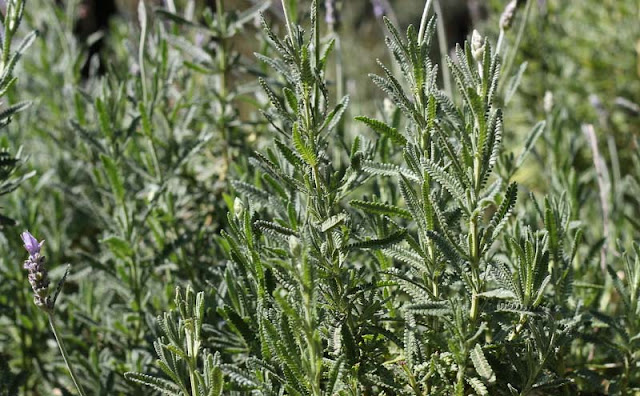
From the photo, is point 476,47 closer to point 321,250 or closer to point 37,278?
point 321,250

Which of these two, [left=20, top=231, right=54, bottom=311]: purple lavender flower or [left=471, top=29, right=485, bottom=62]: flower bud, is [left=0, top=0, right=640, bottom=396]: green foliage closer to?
[left=471, top=29, right=485, bottom=62]: flower bud

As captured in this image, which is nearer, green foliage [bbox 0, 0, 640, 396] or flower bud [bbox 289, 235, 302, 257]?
flower bud [bbox 289, 235, 302, 257]

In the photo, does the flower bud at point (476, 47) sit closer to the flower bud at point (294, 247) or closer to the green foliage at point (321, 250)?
the green foliage at point (321, 250)

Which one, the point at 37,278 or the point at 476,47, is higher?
the point at 476,47

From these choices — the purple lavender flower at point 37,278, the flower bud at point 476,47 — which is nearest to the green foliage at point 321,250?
the flower bud at point 476,47

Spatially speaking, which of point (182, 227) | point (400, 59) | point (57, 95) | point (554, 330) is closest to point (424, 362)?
point (554, 330)

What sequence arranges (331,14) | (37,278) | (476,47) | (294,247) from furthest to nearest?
(331,14) < (476,47) < (37,278) < (294,247)

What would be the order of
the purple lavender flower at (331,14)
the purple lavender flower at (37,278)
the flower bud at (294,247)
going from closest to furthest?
1. the flower bud at (294,247)
2. the purple lavender flower at (37,278)
3. the purple lavender flower at (331,14)

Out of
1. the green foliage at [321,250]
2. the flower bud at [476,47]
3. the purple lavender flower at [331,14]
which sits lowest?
the green foliage at [321,250]

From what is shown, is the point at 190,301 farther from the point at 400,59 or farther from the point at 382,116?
the point at 382,116

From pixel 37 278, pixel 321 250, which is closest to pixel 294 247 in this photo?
pixel 321 250

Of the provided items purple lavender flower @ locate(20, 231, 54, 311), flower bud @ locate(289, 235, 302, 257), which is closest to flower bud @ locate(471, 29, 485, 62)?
flower bud @ locate(289, 235, 302, 257)

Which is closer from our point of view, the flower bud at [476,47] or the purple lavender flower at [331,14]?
the flower bud at [476,47]

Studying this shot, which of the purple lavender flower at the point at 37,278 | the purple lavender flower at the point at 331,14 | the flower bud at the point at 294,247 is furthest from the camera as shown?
the purple lavender flower at the point at 331,14
